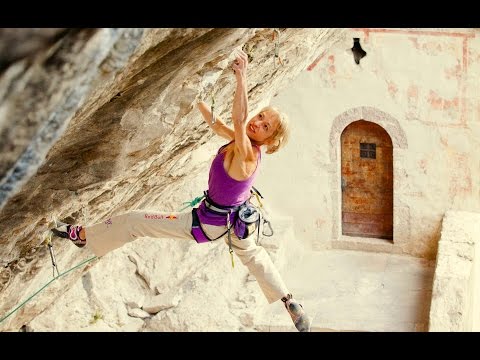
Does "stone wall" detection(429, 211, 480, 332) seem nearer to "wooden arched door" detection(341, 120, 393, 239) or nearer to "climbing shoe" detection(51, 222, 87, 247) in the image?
"wooden arched door" detection(341, 120, 393, 239)

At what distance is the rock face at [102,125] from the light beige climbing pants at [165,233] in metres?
0.40

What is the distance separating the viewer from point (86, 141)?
5.21 metres

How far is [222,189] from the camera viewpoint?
5000 millimetres

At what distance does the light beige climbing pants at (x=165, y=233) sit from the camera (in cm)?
523

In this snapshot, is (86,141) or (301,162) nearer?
(86,141)

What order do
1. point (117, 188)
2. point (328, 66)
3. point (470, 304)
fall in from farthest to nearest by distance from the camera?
point (328, 66)
point (470, 304)
point (117, 188)

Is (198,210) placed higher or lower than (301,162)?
lower

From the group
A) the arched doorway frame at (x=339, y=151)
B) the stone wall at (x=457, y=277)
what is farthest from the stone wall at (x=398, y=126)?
the stone wall at (x=457, y=277)

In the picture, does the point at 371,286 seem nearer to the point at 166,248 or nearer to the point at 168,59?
the point at 166,248

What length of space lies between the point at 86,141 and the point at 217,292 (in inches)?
174

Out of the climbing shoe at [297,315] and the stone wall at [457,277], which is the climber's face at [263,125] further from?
the stone wall at [457,277]

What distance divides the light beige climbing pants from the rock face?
1.31ft

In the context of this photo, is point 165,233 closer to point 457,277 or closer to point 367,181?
point 457,277

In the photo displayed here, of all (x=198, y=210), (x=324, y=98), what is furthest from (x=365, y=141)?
(x=198, y=210)
